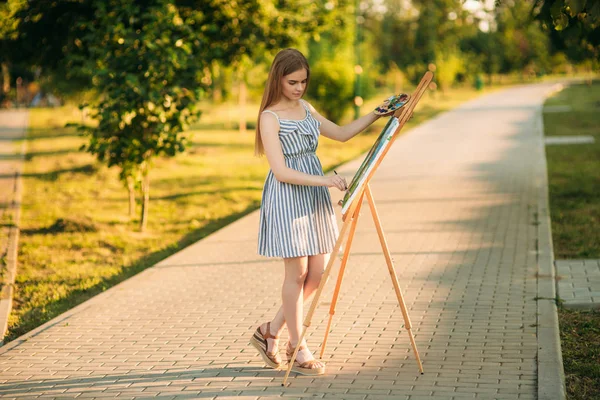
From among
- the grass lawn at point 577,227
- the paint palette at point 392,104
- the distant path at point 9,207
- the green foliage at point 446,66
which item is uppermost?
the green foliage at point 446,66

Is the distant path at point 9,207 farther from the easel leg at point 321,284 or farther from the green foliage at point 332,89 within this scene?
the green foliage at point 332,89

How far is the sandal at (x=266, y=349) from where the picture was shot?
5.32m

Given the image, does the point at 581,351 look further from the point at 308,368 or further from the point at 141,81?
the point at 141,81

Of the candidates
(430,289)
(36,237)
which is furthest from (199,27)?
(430,289)

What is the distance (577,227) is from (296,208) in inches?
231

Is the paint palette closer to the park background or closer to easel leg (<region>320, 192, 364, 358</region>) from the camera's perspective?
easel leg (<region>320, 192, 364, 358</region>)

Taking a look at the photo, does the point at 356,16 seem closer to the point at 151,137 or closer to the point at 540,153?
the point at 540,153

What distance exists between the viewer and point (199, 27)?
12.9m

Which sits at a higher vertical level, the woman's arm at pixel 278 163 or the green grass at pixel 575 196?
the woman's arm at pixel 278 163

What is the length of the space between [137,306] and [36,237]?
447 centimetres

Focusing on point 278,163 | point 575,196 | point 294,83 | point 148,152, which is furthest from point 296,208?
point 575,196

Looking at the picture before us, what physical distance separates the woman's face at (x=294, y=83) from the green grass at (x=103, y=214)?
3.24 metres

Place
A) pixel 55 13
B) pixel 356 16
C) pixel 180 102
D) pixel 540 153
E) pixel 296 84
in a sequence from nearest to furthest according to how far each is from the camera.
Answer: pixel 296 84
pixel 180 102
pixel 55 13
pixel 540 153
pixel 356 16

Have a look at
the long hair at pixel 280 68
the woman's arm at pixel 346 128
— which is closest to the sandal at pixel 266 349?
the woman's arm at pixel 346 128
